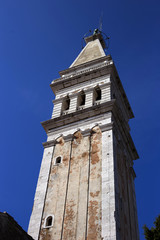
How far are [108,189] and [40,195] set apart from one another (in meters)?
4.69

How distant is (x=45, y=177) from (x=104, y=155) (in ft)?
14.1

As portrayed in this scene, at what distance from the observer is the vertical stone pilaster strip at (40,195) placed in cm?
1914

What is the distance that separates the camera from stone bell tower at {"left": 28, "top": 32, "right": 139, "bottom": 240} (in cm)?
1820

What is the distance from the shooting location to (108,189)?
742 inches

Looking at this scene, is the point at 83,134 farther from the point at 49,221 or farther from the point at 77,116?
the point at 49,221

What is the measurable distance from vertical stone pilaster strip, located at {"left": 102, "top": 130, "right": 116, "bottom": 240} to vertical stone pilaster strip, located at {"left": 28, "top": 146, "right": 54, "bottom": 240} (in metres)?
4.08
